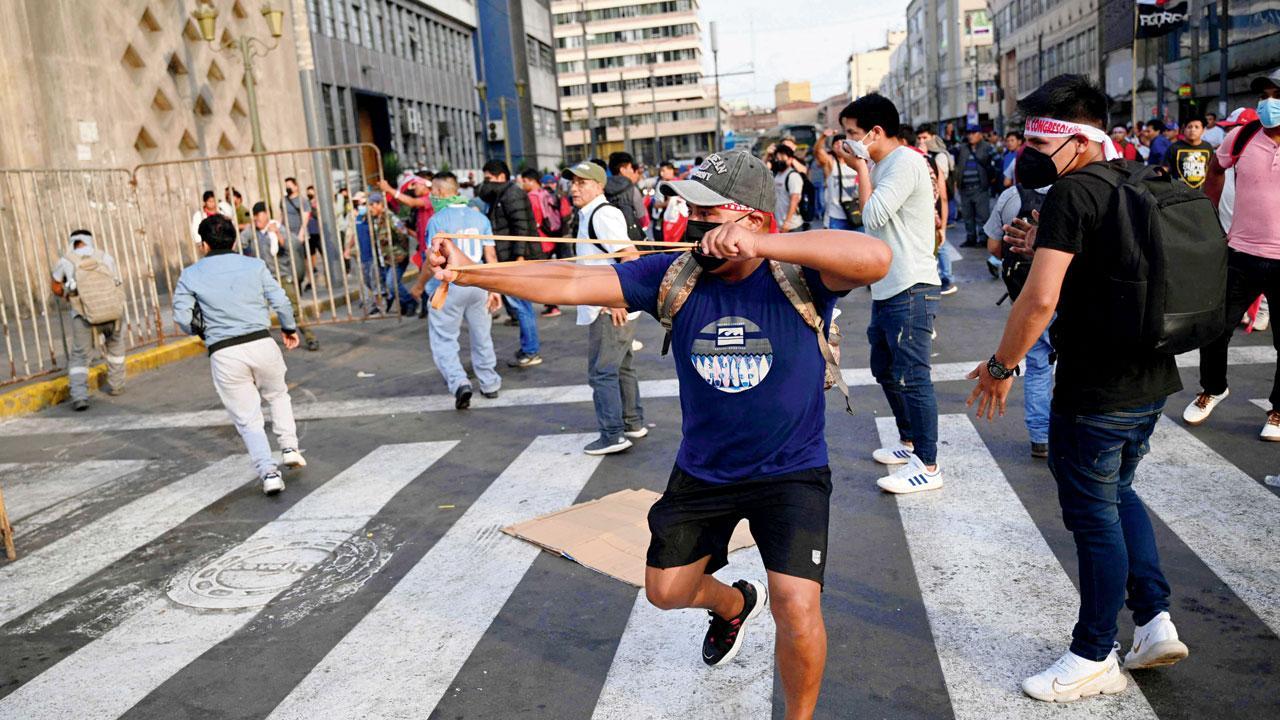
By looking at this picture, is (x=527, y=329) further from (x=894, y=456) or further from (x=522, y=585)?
(x=522, y=585)

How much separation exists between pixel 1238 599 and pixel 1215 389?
307cm

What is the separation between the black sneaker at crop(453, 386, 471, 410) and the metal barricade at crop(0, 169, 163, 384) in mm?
4186

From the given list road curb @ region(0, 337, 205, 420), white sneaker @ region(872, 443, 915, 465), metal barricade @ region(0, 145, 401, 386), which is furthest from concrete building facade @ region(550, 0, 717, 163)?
white sneaker @ region(872, 443, 915, 465)

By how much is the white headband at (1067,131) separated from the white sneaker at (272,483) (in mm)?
5271

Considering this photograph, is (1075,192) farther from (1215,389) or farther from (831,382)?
(1215,389)

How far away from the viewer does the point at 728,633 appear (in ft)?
13.3

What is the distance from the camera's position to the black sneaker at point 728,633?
4.05 m

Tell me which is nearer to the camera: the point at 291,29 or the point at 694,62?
the point at 291,29

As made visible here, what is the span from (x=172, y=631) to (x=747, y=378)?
3.09 meters

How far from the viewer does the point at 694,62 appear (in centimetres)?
12431

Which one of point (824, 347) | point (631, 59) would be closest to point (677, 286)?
point (824, 347)

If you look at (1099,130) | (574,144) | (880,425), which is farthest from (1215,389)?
(574,144)

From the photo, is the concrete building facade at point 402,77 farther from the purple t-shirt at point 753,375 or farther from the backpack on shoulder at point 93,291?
the purple t-shirt at point 753,375

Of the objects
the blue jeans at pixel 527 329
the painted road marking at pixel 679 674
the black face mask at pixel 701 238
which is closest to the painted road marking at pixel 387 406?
the blue jeans at pixel 527 329
